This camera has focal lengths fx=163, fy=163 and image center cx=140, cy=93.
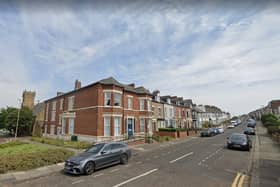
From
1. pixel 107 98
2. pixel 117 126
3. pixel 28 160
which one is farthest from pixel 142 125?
pixel 28 160

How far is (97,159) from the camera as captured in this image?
382 inches

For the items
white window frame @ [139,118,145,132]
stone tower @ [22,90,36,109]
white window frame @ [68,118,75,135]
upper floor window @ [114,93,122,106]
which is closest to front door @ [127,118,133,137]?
white window frame @ [139,118,145,132]

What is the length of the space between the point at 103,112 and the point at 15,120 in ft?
94.1

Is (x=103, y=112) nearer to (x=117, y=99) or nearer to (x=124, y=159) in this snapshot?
(x=117, y=99)

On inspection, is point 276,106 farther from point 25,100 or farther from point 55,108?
point 25,100

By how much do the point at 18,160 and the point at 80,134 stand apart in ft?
44.2

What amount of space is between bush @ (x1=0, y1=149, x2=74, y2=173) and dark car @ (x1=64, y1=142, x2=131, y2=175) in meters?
3.14

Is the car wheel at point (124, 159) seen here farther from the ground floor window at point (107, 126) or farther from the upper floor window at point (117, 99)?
the upper floor window at point (117, 99)

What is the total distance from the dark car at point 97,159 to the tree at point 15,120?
36576mm

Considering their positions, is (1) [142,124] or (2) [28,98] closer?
(1) [142,124]

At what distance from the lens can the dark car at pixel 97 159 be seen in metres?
9.06

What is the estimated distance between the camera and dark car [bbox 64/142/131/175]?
9062mm

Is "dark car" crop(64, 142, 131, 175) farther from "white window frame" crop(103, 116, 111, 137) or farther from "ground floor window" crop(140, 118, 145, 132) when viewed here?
"ground floor window" crop(140, 118, 145, 132)

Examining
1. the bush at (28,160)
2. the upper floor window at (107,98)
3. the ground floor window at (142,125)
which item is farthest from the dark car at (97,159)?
the ground floor window at (142,125)
